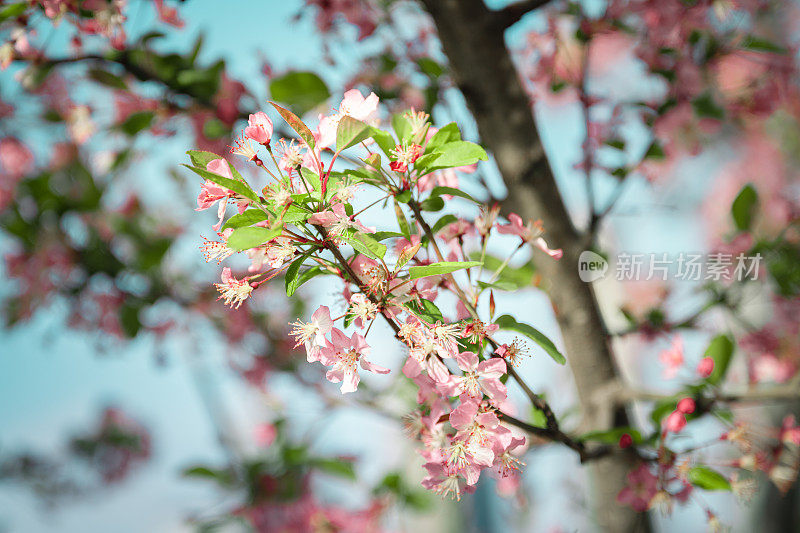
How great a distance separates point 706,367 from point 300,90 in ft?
2.34

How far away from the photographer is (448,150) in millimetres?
491

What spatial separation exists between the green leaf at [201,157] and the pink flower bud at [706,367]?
72 cm

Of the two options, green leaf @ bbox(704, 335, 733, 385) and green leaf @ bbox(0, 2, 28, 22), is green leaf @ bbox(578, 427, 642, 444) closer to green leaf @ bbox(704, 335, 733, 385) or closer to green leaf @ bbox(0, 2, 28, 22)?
green leaf @ bbox(704, 335, 733, 385)

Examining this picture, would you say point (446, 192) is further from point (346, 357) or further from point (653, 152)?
point (653, 152)

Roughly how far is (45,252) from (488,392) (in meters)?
1.32

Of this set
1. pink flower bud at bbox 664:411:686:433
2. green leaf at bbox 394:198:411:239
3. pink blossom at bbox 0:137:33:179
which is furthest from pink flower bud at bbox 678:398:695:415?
pink blossom at bbox 0:137:33:179

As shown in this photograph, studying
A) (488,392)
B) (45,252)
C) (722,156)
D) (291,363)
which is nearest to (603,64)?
(722,156)

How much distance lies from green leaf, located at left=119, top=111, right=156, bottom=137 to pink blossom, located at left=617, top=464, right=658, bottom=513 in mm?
928

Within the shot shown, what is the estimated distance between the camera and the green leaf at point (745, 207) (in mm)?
996

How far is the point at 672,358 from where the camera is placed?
938mm

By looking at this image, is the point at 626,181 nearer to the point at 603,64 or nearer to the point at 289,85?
the point at 289,85

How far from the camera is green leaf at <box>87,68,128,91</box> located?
88cm

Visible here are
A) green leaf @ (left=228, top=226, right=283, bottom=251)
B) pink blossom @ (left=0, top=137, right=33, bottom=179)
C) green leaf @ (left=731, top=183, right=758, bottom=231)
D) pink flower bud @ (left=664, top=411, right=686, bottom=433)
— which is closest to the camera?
Result: green leaf @ (left=228, top=226, right=283, bottom=251)

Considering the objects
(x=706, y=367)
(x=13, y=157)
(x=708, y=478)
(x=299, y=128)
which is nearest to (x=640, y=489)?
(x=708, y=478)
